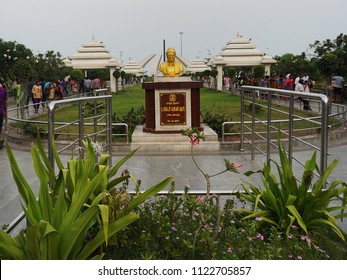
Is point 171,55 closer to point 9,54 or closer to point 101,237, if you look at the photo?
point 101,237

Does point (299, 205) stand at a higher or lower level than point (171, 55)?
lower

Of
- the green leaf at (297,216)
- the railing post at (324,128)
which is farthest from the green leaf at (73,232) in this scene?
the railing post at (324,128)

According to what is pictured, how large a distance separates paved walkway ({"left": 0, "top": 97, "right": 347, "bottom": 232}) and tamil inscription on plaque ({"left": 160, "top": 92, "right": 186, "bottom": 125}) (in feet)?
4.58

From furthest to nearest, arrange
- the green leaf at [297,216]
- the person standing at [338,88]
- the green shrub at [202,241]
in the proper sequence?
the person standing at [338,88] < the green leaf at [297,216] < the green shrub at [202,241]

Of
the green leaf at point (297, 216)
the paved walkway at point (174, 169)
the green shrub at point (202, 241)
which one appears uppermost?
the green leaf at point (297, 216)

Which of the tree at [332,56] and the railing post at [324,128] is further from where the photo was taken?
the tree at [332,56]

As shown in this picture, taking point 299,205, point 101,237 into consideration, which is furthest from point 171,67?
point 101,237

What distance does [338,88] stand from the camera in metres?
21.6

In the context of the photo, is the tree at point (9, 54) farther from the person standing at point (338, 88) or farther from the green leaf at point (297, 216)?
the green leaf at point (297, 216)

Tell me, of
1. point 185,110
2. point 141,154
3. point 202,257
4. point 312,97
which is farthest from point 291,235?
point 185,110

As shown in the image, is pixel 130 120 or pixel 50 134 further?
pixel 130 120

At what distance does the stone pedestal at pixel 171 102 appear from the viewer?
35.0 feet

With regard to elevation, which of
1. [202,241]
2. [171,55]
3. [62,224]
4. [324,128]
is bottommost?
[202,241]

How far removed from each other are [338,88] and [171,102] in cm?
1306
